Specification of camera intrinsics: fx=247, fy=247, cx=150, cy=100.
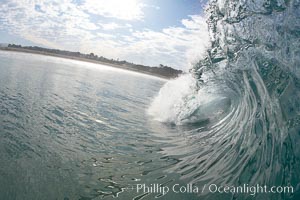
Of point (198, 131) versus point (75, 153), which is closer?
point (75, 153)

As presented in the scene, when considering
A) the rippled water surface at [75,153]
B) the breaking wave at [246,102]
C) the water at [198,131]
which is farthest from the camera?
the breaking wave at [246,102]

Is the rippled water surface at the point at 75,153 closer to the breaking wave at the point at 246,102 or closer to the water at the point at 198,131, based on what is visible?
the water at the point at 198,131

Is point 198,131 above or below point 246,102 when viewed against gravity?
below

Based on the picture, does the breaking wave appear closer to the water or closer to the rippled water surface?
the water

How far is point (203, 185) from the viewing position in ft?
20.4

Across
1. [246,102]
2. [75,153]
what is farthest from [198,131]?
[75,153]

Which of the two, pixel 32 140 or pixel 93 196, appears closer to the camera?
pixel 93 196

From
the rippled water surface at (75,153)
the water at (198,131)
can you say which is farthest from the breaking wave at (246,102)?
the rippled water surface at (75,153)

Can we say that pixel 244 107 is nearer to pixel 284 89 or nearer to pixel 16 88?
pixel 284 89

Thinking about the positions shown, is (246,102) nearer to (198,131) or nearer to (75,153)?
(198,131)

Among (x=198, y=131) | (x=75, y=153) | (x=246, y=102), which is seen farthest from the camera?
(x=198, y=131)

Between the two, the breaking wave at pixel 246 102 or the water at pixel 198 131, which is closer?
the water at pixel 198 131

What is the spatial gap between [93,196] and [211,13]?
33.4 ft

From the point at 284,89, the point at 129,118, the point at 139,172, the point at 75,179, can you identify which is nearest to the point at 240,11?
the point at 284,89
